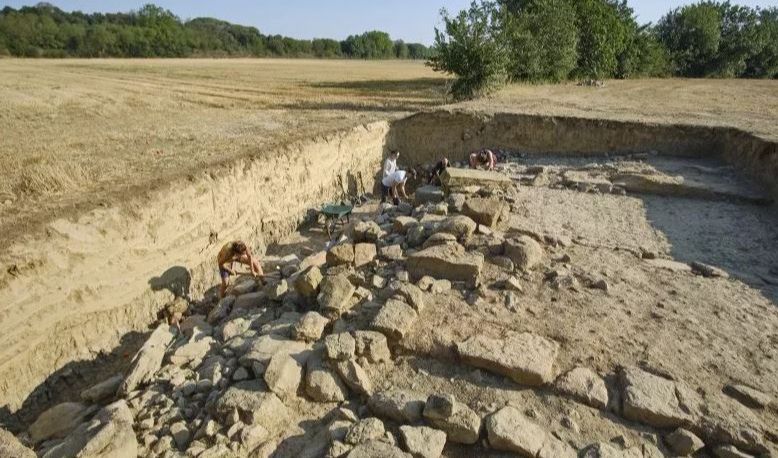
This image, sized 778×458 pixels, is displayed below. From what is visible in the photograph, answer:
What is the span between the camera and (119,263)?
6.34 m

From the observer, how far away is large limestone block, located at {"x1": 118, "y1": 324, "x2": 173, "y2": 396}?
4.40 m

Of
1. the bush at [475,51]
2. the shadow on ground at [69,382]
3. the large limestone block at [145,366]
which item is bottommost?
the shadow on ground at [69,382]

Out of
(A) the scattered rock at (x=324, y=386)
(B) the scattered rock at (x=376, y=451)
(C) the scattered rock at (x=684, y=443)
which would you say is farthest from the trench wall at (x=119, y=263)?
(C) the scattered rock at (x=684, y=443)

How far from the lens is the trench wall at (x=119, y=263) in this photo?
17.3 ft

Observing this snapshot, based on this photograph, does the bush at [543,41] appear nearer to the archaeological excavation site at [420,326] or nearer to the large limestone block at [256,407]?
the archaeological excavation site at [420,326]

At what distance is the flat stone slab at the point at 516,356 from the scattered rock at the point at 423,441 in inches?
32.0

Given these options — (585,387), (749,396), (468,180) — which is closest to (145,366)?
(585,387)

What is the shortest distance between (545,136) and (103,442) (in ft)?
38.7

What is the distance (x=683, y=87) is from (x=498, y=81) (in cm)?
1132

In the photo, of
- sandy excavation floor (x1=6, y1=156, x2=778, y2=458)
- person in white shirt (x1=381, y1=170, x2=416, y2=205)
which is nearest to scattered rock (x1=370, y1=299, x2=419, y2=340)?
sandy excavation floor (x1=6, y1=156, x2=778, y2=458)

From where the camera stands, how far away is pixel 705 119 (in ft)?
40.0

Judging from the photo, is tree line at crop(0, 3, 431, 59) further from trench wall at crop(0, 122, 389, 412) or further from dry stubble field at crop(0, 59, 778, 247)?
trench wall at crop(0, 122, 389, 412)

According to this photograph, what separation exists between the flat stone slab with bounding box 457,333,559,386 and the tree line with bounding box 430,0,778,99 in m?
13.5

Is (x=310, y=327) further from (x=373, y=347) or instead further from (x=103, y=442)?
(x=103, y=442)
